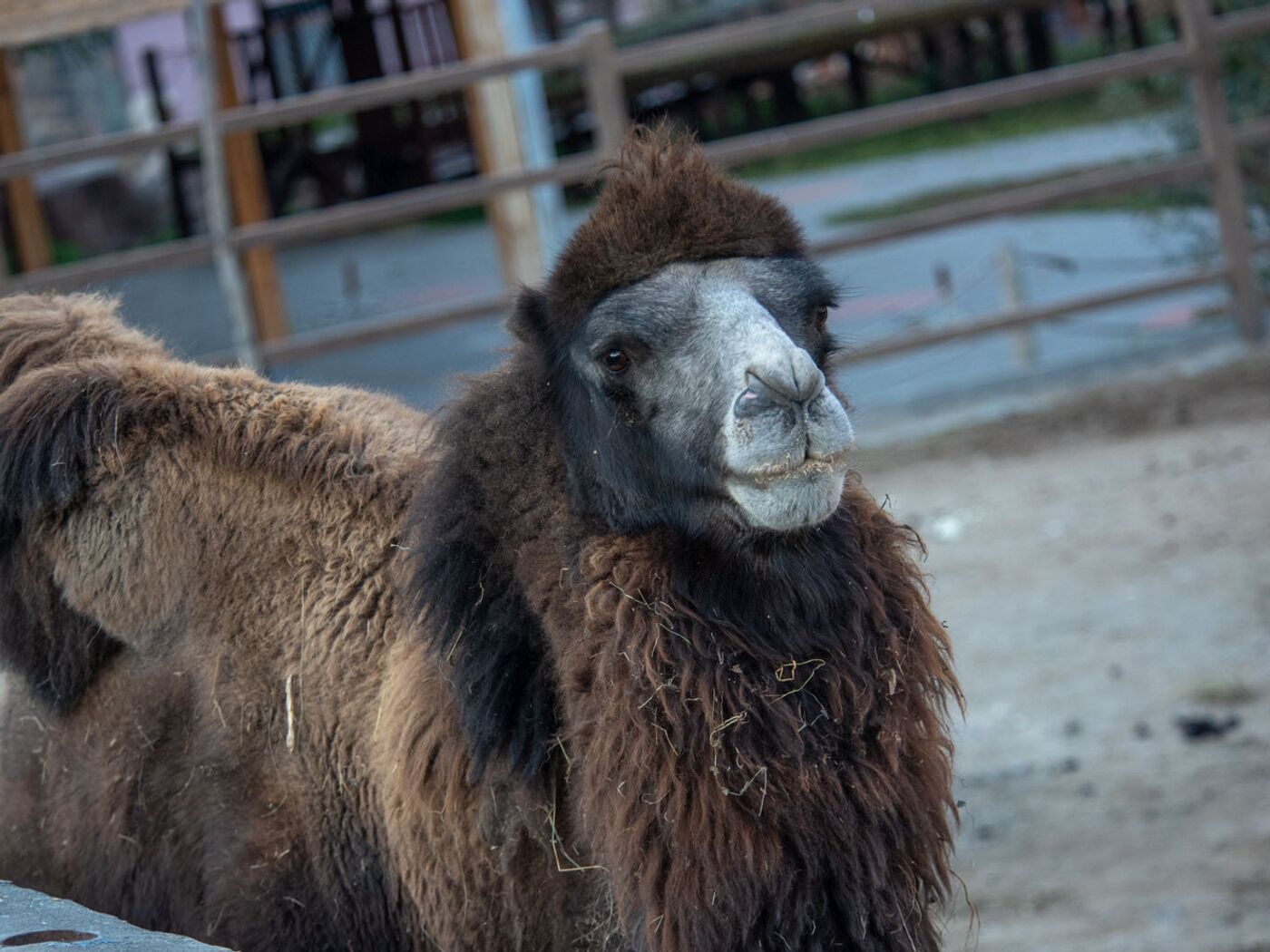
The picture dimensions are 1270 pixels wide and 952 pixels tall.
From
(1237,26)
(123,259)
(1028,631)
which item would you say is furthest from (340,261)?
(1028,631)

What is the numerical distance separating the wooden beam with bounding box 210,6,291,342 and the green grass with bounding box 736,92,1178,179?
37.2ft

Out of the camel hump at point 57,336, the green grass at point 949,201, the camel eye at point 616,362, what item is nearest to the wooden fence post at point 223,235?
the camel hump at point 57,336

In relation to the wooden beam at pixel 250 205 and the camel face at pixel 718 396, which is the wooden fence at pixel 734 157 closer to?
the wooden beam at pixel 250 205

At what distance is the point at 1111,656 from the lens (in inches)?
253

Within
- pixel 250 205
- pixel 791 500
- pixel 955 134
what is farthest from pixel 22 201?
pixel 955 134

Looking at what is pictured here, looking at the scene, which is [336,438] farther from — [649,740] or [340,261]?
[340,261]

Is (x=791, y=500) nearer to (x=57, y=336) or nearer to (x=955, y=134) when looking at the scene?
(x=57, y=336)

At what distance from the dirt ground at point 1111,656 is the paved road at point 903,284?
1.06 meters

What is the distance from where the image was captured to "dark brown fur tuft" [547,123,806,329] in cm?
294

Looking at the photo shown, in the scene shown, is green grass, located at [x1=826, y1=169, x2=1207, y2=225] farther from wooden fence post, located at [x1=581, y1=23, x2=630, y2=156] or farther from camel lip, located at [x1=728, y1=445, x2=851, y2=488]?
camel lip, located at [x1=728, y1=445, x2=851, y2=488]

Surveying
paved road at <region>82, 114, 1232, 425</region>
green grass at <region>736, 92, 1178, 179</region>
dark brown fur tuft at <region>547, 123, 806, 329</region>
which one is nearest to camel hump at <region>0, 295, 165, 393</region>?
dark brown fur tuft at <region>547, 123, 806, 329</region>

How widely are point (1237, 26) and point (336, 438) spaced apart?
7632 mm

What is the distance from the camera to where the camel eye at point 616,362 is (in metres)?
2.92

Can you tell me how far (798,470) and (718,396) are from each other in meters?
0.21
